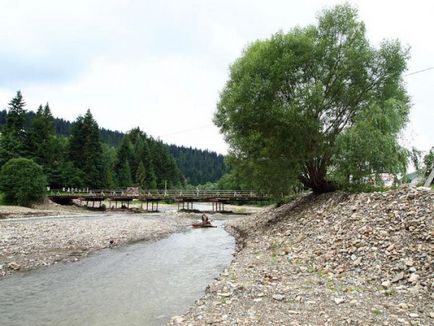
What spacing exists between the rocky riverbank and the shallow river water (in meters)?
1.73

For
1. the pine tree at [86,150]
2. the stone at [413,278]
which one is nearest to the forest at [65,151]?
the pine tree at [86,150]

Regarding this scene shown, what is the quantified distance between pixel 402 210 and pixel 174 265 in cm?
1256

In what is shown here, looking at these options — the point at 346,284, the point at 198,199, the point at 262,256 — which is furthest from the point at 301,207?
the point at 198,199

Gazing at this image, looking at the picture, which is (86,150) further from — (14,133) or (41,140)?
(14,133)

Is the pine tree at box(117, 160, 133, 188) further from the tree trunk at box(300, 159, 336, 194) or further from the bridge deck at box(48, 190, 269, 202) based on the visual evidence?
the tree trunk at box(300, 159, 336, 194)

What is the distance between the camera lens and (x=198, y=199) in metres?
82.8

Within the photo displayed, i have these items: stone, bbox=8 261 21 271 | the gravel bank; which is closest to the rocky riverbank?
stone, bbox=8 261 21 271

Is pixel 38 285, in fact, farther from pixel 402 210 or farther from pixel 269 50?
pixel 269 50

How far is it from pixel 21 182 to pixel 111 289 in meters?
58.5

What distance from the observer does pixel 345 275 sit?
1348 cm

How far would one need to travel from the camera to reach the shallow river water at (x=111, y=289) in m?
11.9

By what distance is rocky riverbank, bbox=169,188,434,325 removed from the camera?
9867mm

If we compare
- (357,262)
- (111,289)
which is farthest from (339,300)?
(111,289)

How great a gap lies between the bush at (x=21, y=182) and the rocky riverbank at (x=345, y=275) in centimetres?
5767
